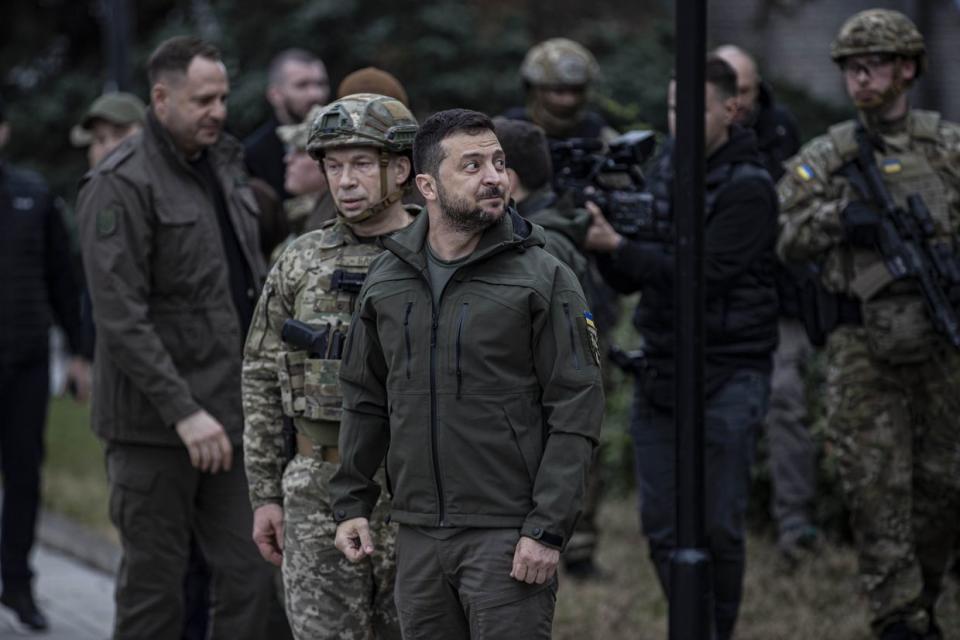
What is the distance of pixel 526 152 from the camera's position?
5.24m

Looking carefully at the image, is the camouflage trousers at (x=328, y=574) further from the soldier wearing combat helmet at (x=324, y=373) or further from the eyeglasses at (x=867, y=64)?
the eyeglasses at (x=867, y=64)

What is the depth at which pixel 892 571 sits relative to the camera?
573 cm

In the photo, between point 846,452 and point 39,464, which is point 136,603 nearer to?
point 39,464

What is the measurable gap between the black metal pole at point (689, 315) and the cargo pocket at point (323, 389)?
1097 millimetres

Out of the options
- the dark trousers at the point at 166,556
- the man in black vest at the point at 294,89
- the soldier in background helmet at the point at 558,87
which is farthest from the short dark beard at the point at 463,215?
the man in black vest at the point at 294,89

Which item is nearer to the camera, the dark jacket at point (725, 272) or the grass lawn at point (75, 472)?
the dark jacket at point (725, 272)

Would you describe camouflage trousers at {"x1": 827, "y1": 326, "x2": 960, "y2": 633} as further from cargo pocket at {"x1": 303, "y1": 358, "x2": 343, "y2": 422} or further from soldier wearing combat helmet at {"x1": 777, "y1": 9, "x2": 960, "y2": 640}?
cargo pocket at {"x1": 303, "y1": 358, "x2": 343, "y2": 422}

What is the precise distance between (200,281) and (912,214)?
2.59 m

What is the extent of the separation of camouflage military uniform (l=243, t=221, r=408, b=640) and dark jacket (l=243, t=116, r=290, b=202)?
2692 mm

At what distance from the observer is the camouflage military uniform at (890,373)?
5.69m

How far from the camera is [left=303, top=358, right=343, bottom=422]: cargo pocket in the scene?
4363 mm

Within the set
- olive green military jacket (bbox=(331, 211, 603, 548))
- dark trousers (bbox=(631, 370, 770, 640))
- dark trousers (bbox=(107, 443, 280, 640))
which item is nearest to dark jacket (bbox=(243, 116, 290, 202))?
dark trousers (bbox=(107, 443, 280, 640))

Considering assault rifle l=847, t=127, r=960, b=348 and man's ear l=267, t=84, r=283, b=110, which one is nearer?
assault rifle l=847, t=127, r=960, b=348

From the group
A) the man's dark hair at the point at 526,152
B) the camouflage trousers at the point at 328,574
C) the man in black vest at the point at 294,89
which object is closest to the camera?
the camouflage trousers at the point at 328,574
